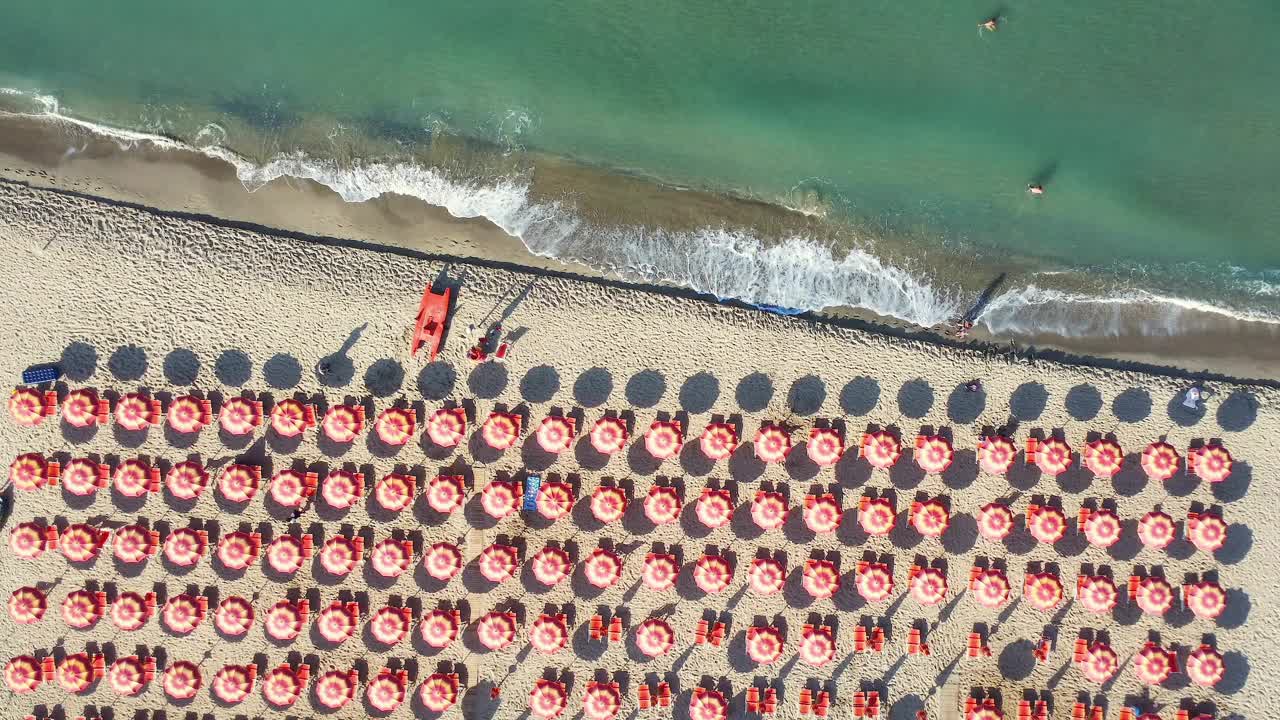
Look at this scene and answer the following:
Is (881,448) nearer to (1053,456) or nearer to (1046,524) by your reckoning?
(1053,456)

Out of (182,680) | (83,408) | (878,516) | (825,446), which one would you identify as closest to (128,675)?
(182,680)

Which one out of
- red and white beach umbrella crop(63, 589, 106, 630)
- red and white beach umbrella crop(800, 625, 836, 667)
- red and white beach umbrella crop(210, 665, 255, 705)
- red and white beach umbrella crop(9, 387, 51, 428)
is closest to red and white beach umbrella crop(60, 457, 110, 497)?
red and white beach umbrella crop(9, 387, 51, 428)

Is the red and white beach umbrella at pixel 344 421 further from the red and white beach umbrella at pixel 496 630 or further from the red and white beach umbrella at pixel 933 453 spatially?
the red and white beach umbrella at pixel 933 453

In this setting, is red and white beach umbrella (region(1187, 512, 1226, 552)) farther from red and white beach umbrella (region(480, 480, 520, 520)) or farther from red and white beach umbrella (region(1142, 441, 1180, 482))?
red and white beach umbrella (region(480, 480, 520, 520))

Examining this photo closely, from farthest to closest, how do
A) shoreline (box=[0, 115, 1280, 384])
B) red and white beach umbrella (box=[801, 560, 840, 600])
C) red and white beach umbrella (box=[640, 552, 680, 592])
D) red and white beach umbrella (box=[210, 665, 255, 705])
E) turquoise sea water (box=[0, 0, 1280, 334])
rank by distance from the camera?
turquoise sea water (box=[0, 0, 1280, 334]) < shoreline (box=[0, 115, 1280, 384]) < red and white beach umbrella (box=[801, 560, 840, 600]) < red and white beach umbrella (box=[640, 552, 680, 592]) < red and white beach umbrella (box=[210, 665, 255, 705])

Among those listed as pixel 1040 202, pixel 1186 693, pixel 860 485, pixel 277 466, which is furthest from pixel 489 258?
pixel 1186 693

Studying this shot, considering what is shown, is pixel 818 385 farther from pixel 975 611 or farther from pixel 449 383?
pixel 449 383
